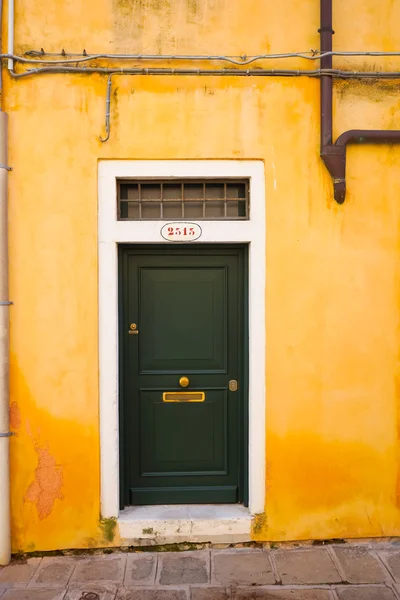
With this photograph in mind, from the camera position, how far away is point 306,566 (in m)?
4.42

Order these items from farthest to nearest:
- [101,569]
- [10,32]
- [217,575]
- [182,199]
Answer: [182,199] < [10,32] < [101,569] < [217,575]

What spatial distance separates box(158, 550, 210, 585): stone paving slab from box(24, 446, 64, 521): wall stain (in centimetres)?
104

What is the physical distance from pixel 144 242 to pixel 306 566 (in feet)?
9.72

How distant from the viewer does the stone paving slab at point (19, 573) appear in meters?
4.25

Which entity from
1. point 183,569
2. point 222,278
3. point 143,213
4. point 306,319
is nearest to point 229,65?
point 143,213

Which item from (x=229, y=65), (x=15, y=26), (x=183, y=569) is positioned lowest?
(x=183, y=569)

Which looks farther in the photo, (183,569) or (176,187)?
(176,187)

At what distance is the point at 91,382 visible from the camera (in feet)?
15.3

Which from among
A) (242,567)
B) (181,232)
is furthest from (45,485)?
(181,232)

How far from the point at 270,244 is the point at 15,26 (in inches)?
110

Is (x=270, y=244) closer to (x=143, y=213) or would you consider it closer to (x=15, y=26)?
(x=143, y=213)

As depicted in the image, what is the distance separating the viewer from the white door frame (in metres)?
4.65

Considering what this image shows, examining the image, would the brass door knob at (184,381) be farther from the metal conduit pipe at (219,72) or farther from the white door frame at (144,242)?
the metal conduit pipe at (219,72)

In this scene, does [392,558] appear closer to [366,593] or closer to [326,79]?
[366,593]
